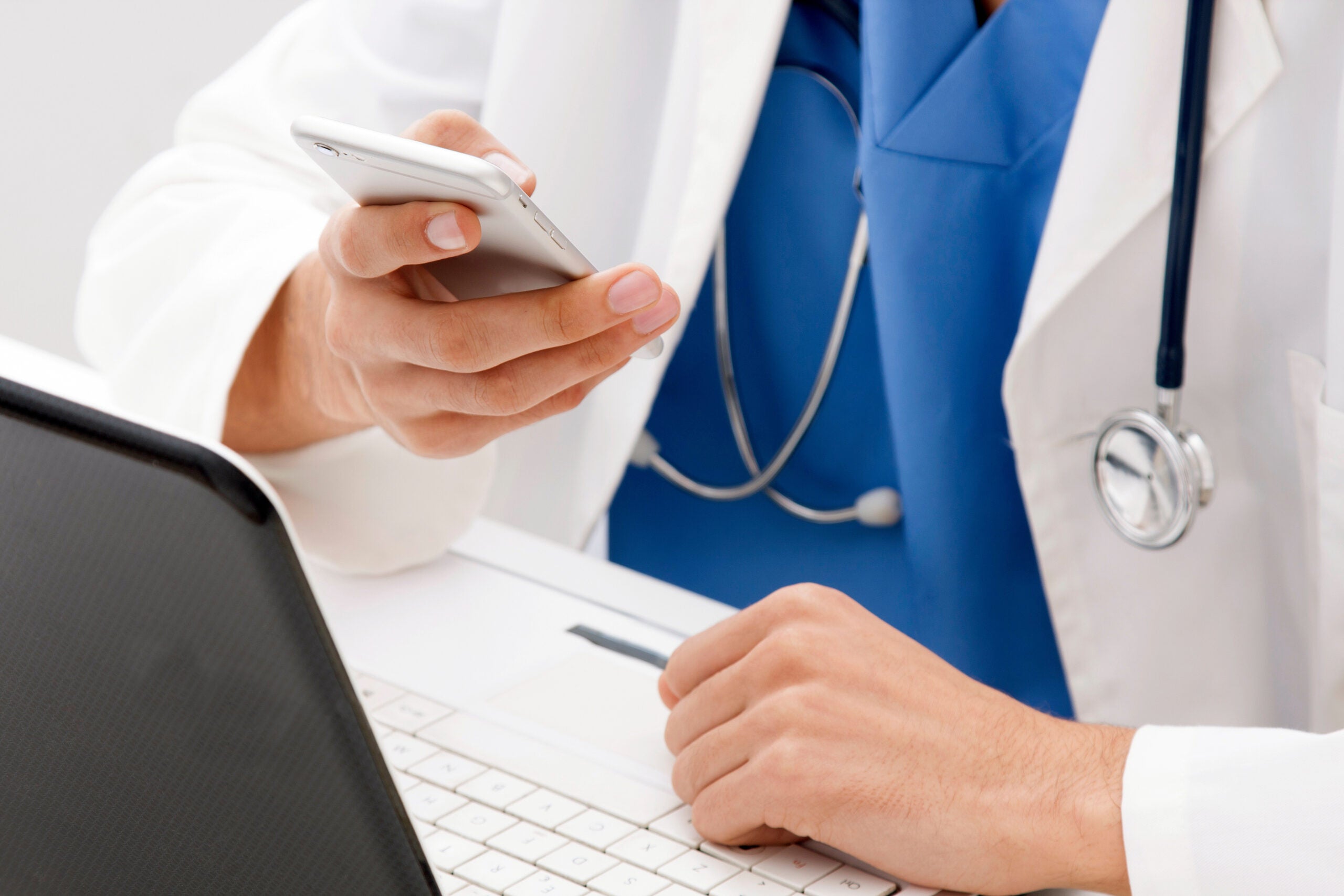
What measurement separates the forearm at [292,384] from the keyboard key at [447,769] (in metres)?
0.23

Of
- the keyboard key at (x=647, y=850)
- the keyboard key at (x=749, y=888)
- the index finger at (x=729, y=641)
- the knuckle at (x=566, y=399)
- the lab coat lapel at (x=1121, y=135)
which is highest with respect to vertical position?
the lab coat lapel at (x=1121, y=135)

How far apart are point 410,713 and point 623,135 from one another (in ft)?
1.80

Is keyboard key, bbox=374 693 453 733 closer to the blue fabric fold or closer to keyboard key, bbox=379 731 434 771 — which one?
keyboard key, bbox=379 731 434 771

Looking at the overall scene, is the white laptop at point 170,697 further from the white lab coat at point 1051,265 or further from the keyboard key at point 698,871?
the white lab coat at point 1051,265

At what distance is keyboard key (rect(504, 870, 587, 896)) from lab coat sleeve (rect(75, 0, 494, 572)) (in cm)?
31

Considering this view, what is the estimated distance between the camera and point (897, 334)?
837 mm

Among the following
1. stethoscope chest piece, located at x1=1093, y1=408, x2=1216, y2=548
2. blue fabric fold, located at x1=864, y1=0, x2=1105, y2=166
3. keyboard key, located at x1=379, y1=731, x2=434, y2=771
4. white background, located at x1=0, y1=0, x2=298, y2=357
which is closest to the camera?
keyboard key, located at x1=379, y1=731, x2=434, y2=771

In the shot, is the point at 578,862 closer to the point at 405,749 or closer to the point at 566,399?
the point at 405,749

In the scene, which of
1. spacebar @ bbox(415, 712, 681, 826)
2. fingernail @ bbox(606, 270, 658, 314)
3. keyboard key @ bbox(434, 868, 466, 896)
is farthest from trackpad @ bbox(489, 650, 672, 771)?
fingernail @ bbox(606, 270, 658, 314)

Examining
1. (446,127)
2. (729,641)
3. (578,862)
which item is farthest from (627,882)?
(446,127)

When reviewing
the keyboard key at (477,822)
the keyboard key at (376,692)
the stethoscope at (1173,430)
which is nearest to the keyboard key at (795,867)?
the keyboard key at (477,822)

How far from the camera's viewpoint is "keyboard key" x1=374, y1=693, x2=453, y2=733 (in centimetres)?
57

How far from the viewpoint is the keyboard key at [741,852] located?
0.48 meters

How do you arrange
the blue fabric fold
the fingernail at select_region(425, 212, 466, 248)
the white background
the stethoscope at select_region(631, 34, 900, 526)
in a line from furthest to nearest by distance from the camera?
the white background
the stethoscope at select_region(631, 34, 900, 526)
the blue fabric fold
the fingernail at select_region(425, 212, 466, 248)
